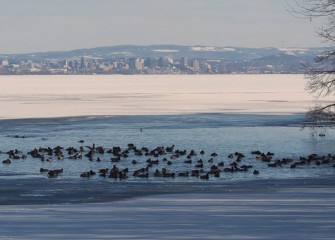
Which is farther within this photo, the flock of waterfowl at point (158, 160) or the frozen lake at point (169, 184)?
the flock of waterfowl at point (158, 160)

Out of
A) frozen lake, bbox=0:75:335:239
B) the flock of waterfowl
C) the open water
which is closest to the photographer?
frozen lake, bbox=0:75:335:239

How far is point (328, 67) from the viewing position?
2711cm

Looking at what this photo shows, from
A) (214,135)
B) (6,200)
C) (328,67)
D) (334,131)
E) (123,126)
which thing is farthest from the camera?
(123,126)

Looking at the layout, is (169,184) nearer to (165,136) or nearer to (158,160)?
(158,160)

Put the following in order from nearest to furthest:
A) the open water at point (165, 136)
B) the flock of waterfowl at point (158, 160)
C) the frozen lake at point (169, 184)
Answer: the frozen lake at point (169, 184) < the flock of waterfowl at point (158, 160) < the open water at point (165, 136)

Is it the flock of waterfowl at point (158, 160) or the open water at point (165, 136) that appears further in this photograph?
the open water at point (165, 136)

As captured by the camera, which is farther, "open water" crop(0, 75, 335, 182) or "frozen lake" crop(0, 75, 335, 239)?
"open water" crop(0, 75, 335, 182)

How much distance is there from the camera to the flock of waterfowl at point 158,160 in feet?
69.5

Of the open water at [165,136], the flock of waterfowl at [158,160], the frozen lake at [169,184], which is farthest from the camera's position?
the open water at [165,136]

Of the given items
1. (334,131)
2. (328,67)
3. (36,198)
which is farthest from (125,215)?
(334,131)

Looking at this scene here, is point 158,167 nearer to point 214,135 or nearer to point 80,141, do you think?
point 80,141

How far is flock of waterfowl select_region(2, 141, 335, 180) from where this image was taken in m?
21.2

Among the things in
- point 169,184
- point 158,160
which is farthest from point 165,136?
point 169,184

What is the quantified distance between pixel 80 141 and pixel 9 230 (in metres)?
19.6
